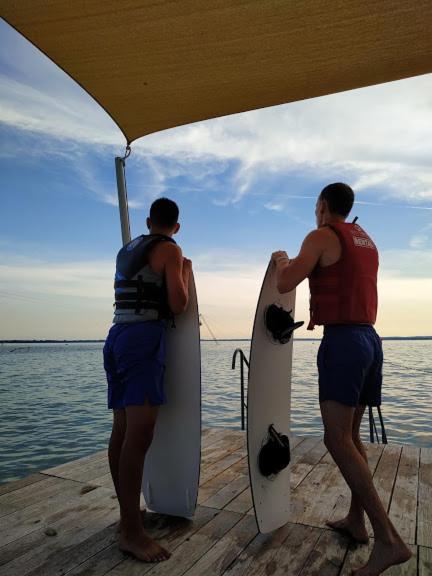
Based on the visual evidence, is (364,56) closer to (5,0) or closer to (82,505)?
(5,0)

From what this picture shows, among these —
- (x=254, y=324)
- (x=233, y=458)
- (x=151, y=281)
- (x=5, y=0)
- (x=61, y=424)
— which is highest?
(x=5, y=0)

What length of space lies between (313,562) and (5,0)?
321 cm

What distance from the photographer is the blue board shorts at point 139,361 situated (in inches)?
90.4

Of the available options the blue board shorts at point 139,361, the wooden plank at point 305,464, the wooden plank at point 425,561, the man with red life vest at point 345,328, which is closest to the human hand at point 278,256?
the man with red life vest at point 345,328

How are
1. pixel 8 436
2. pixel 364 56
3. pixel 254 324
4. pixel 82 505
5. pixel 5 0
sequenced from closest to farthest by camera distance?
pixel 5 0 → pixel 254 324 → pixel 364 56 → pixel 82 505 → pixel 8 436

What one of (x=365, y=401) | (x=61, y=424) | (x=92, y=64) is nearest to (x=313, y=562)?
(x=365, y=401)

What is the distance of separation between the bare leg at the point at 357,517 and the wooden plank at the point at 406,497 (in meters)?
0.30

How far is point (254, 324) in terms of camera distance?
2434 mm

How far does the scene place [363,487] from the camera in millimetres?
2012

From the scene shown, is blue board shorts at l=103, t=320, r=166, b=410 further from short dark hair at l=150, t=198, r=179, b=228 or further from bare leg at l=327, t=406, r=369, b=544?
bare leg at l=327, t=406, r=369, b=544

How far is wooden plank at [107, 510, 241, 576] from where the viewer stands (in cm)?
206

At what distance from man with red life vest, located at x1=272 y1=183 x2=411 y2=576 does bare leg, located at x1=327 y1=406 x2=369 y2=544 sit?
0.07 meters

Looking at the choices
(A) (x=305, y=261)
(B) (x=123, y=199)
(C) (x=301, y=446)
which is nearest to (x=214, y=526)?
(A) (x=305, y=261)

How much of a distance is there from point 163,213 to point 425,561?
2.32 metres
